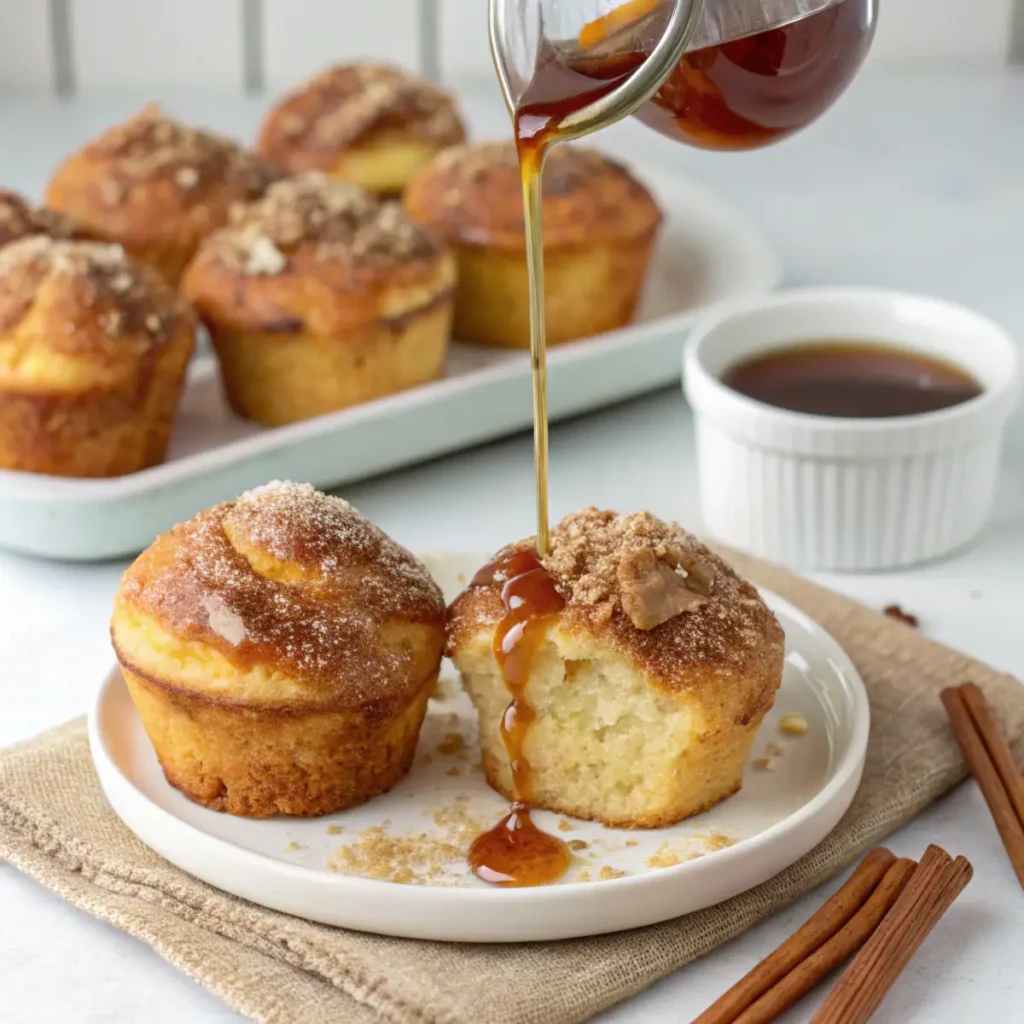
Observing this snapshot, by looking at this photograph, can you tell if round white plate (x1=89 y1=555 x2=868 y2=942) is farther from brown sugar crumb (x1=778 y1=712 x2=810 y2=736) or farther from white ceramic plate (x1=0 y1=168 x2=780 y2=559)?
white ceramic plate (x1=0 y1=168 x2=780 y2=559)

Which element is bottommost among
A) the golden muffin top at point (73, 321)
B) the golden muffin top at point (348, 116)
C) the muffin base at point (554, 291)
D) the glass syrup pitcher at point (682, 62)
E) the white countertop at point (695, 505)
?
the white countertop at point (695, 505)

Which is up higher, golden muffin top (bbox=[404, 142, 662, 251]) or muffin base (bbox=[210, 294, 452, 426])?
golden muffin top (bbox=[404, 142, 662, 251])

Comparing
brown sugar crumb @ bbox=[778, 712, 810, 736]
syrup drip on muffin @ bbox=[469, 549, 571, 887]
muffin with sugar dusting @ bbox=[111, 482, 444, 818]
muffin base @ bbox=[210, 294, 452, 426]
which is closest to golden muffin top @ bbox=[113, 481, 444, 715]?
muffin with sugar dusting @ bbox=[111, 482, 444, 818]

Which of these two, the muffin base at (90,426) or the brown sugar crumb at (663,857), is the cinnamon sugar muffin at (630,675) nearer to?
the brown sugar crumb at (663,857)

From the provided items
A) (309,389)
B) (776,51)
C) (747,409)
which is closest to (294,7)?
(309,389)

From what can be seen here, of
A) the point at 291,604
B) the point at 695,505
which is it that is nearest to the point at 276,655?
the point at 291,604

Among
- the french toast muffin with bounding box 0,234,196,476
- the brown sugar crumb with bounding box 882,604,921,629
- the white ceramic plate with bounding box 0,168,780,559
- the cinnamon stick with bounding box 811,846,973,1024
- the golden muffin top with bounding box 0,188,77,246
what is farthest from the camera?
the golden muffin top with bounding box 0,188,77,246

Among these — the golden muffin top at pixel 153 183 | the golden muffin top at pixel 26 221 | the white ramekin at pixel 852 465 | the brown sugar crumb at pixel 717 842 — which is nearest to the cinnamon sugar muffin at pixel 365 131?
the golden muffin top at pixel 153 183

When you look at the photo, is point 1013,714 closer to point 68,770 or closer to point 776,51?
point 776,51
